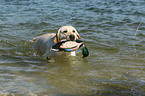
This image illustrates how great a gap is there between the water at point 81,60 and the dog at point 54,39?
249 millimetres

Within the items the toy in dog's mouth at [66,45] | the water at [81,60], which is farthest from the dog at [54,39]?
the water at [81,60]

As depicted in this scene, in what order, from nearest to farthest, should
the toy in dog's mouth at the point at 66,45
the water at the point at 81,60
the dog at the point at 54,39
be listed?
the water at the point at 81,60
the toy in dog's mouth at the point at 66,45
the dog at the point at 54,39

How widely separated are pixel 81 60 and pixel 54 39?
1042 millimetres

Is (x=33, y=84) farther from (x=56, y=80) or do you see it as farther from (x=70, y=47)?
(x=70, y=47)

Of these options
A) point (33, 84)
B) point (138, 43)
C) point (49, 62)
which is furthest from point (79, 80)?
point (138, 43)

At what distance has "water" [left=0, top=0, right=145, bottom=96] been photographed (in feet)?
14.1

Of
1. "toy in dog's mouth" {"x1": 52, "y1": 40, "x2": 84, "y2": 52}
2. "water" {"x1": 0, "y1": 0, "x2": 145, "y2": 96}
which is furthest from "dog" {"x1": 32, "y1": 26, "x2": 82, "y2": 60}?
"water" {"x1": 0, "y1": 0, "x2": 145, "y2": 96}

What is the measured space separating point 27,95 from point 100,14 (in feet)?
31.6

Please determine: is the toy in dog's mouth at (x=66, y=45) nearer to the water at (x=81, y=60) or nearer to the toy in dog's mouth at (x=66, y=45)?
the toy in dog's mouth at (x=66, y=45)

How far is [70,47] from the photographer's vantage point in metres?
5.55

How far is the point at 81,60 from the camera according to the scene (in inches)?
246

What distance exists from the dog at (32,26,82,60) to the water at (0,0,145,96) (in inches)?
9.8

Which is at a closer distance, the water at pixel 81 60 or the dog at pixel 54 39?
A: the water at pixel 81 60

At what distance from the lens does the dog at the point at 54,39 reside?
227 inches
